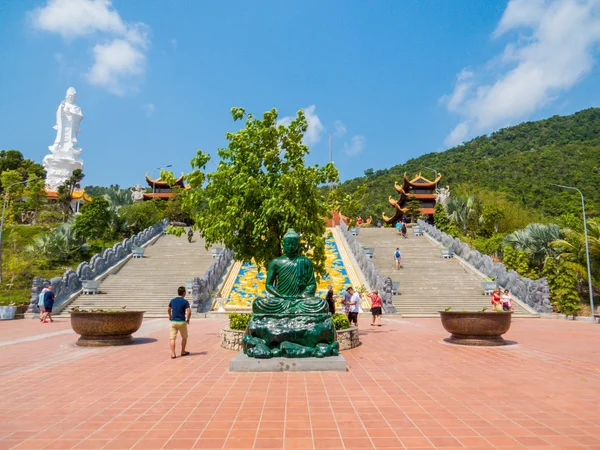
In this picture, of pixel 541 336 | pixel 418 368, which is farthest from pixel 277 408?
pixel 541 336

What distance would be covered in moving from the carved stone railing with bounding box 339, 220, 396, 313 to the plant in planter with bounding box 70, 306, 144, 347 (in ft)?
33.9

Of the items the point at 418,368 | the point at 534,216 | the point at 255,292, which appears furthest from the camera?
the point at 534,216

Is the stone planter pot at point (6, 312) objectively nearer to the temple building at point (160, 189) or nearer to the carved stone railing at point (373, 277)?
the carved stone railing at point (373, 277)

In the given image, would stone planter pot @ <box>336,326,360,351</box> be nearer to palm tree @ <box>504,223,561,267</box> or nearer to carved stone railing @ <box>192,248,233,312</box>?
carved stone railing @ <box>192,248,233,312</box>

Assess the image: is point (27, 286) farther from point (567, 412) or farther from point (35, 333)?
point (567, 412)

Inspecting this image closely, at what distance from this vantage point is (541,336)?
10977mm

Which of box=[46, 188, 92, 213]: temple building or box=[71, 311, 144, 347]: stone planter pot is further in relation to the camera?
box=[46, 188, 92, 213]: temple building

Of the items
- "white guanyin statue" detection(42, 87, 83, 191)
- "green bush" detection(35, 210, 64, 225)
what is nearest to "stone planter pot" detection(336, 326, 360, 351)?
"green bush" detection(35, 210, 64, 225)

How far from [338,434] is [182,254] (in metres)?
22.2

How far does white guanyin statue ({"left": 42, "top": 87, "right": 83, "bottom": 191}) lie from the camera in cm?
4891

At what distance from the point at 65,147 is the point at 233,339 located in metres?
50.7

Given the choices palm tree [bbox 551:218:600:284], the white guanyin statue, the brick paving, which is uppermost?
the white guanyin statue

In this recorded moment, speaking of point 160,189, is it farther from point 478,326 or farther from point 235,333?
point 478,326

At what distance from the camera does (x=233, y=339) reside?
880 cm
